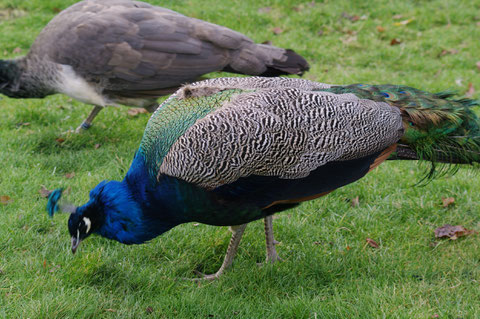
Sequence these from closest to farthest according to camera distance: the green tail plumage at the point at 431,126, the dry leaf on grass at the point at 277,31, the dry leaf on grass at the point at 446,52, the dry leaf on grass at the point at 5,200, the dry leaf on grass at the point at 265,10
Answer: the green tail plumage at the point at 431,126
the dry leaf on grass at the point at 5,200
the dry leaf on grass at the point at 446,52
the dry leaf on grass at the point at 277,31
the dry leaf on grass at the point at 265,10

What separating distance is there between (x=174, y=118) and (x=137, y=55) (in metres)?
1.59

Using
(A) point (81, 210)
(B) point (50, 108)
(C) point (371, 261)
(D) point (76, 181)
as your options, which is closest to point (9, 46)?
(B) point (50, 108)

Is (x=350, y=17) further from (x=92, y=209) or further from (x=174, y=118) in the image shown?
(x=92, y=209)

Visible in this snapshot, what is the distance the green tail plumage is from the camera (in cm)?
328

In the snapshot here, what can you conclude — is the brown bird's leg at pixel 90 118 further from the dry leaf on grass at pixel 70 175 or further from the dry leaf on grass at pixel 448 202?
the dry leaf on grass at pixel 448 202

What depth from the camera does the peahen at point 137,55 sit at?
4594 mm

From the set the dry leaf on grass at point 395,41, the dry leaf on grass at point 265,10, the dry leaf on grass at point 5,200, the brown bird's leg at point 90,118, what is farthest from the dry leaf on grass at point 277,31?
the dry leaf on grass at point 5,200

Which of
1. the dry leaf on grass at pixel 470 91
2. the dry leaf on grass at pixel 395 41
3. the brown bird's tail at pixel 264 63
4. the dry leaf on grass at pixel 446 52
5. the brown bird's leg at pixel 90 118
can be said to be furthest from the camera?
the dry leaf on grass at pixel 395 41

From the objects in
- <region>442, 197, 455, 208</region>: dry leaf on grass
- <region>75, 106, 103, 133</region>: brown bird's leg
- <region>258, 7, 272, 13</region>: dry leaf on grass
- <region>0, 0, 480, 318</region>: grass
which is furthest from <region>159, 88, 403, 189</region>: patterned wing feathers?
<region>258, 7, 272, 13</region>: dry leaf on grass

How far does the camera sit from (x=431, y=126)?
3283mm

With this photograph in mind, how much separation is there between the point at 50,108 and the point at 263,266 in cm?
331

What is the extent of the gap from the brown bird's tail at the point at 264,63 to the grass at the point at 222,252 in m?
1.12

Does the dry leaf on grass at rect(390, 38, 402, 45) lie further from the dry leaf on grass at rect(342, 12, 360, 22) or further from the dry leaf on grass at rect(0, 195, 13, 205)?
the dry leaf on grass at rect(0, 195, 13, 205)

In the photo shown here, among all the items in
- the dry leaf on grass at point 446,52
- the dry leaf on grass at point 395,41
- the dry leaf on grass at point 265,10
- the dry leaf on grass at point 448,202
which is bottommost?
the dry leaf on grass at point 448,202
